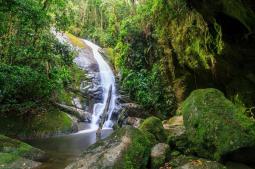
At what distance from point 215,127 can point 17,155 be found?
507cm

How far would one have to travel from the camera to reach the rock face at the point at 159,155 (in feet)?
22.1

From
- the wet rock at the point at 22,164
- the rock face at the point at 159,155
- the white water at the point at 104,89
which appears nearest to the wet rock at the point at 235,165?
the rock face at the point at 159,155

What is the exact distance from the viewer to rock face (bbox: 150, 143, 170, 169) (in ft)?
22.1

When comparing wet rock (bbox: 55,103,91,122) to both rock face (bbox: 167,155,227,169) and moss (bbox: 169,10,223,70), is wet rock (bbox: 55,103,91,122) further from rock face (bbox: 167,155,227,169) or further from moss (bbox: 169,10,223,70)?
rock face (bbox: 167,155,227,169)

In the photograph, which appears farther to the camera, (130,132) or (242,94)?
(242,94)

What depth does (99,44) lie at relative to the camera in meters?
31.3

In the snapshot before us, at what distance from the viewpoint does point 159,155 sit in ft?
22.6

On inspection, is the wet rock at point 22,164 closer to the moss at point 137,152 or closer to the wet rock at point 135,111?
the moss at point 137,152

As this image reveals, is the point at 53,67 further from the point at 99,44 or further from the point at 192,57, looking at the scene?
the point at 99,44

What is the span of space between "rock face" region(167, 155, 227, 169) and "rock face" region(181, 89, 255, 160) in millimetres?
334

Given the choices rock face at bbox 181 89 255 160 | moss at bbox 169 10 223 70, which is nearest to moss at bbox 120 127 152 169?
rock face at bbox 181 89 255 160

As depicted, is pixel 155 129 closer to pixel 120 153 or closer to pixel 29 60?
pixel 120 153

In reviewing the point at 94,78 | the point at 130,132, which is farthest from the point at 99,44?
the point at 130,132

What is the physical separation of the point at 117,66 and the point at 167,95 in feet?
24.3
